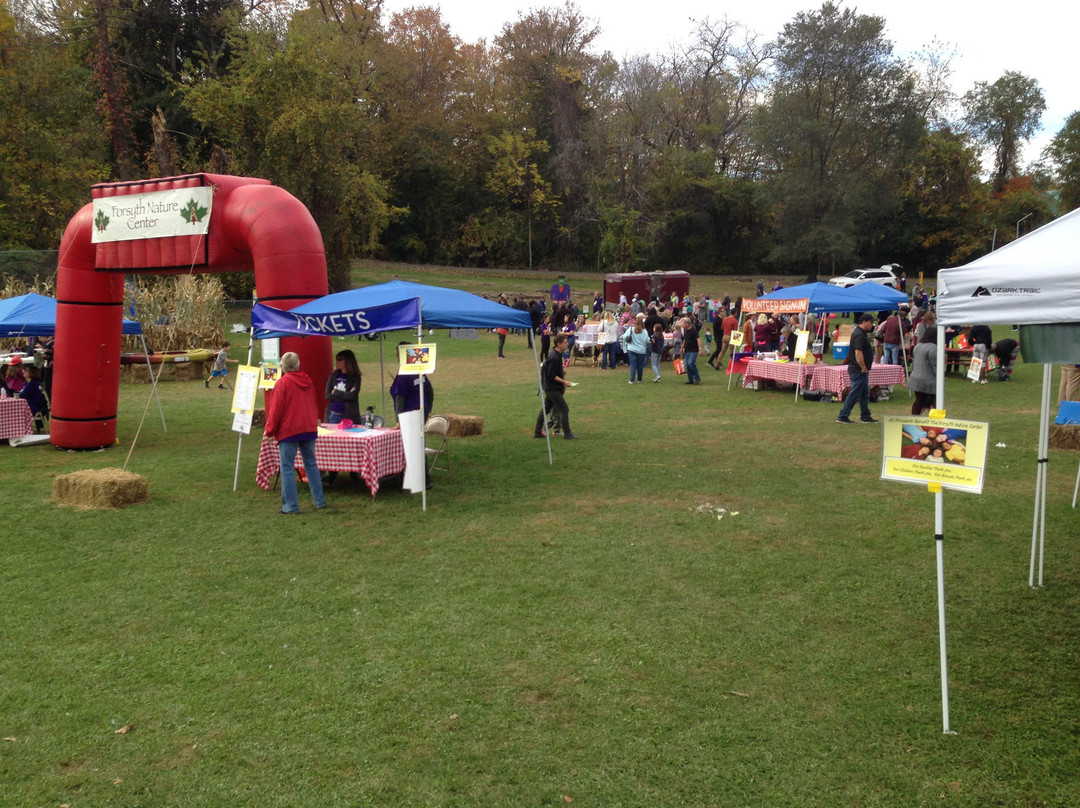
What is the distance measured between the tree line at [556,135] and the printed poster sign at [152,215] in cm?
2538

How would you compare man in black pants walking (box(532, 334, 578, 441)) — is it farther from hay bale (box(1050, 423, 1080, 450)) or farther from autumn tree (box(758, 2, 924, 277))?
autumn tree (box(758, 2, 924, 277))

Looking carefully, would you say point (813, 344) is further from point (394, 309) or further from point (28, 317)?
point (28, 317)

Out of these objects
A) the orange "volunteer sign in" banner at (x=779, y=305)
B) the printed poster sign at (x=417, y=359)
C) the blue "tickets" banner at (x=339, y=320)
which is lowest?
the printed poster sign at (x=417, y=359)

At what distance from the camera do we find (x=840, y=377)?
16.4 meters

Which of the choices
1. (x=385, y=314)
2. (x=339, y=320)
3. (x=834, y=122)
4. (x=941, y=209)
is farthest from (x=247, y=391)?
(x=941, y=209)

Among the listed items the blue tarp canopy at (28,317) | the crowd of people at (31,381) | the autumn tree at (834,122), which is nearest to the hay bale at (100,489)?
the blue tarp canopy at (28,317)

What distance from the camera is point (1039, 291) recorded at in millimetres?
4113

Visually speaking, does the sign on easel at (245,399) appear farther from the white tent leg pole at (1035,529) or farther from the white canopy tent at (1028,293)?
the white tent leg pole at (1035,529)

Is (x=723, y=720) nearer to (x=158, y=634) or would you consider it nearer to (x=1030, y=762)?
(x=1030, y=762)

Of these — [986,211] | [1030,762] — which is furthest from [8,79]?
[986,211]

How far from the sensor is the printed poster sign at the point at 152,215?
11.2 metres

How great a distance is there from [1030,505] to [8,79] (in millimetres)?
36870

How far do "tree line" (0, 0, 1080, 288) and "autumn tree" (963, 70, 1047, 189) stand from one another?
143 millimetres

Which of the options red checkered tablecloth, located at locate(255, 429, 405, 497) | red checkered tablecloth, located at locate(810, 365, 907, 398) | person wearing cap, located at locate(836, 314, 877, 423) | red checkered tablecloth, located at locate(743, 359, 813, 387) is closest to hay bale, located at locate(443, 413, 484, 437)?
red checkered tablecloth, located at locate(255, 429, 405, 497)
